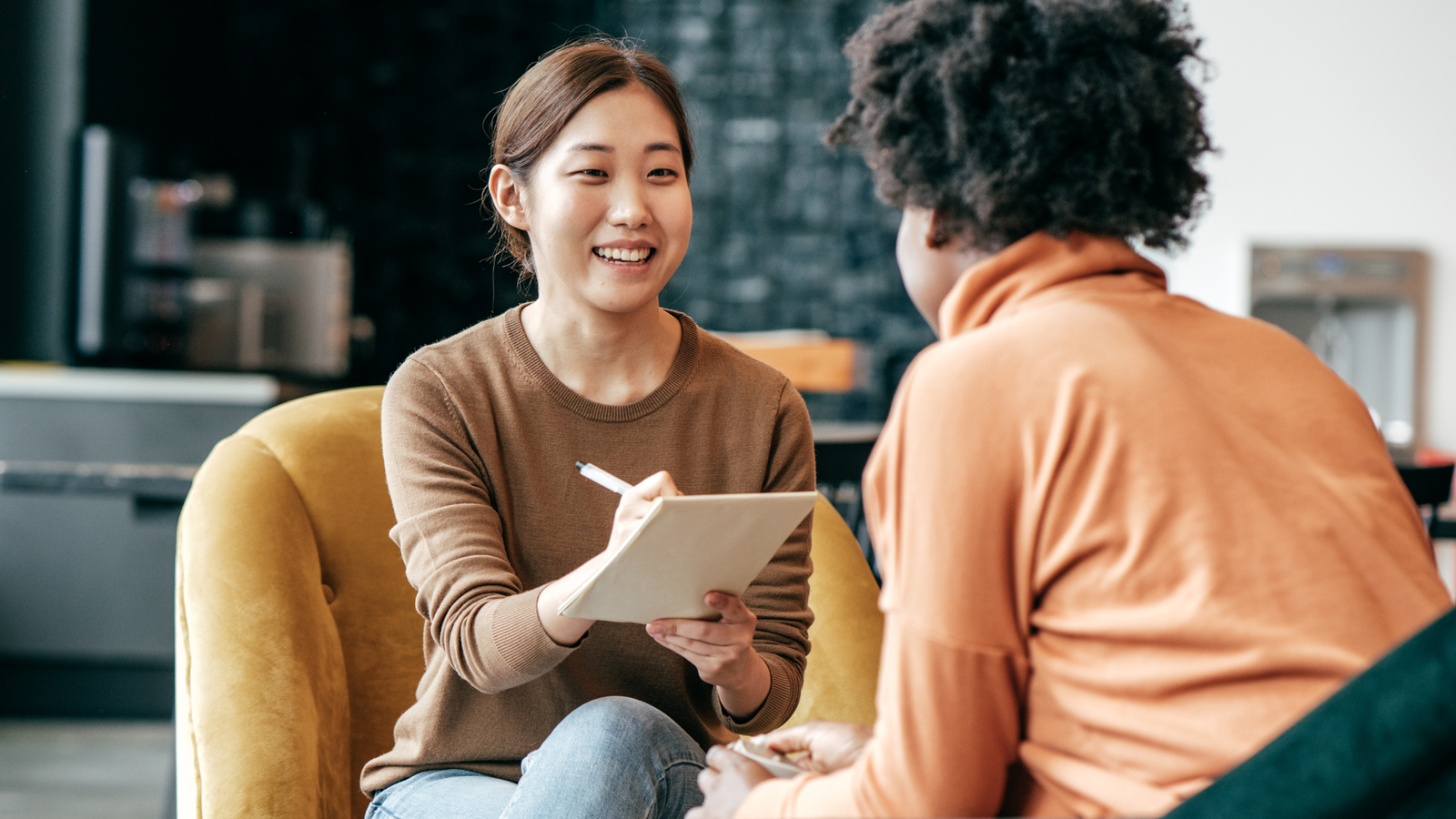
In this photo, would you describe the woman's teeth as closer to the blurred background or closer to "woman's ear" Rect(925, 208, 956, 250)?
"woman's ear" Rect(925, 208, 956, 250)

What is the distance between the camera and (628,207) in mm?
1289

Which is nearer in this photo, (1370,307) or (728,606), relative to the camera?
(728,606)

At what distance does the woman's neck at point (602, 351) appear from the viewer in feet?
4.41

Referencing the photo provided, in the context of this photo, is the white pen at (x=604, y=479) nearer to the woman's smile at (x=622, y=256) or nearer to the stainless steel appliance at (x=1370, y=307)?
the woman's smile at (x=622, y=256)

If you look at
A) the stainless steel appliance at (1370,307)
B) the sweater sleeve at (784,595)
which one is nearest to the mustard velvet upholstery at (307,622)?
the sweater sleeve at (784,595)

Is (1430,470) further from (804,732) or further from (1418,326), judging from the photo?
(1418,326)

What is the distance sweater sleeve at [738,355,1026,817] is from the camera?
2.32 feet

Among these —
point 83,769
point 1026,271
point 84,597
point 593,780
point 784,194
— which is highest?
point 784,194

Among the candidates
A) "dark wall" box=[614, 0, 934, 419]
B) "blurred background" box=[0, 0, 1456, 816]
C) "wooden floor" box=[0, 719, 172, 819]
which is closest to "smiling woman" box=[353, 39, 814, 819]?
"blurred background" box=[0, 0, 1456, 816]

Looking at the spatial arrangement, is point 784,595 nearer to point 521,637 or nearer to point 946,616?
point 521,637

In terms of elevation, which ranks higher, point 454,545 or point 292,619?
point 454,545

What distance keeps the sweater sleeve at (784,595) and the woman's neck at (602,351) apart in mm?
156

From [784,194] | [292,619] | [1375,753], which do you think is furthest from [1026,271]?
[784,194]

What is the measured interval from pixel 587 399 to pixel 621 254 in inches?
6.4
